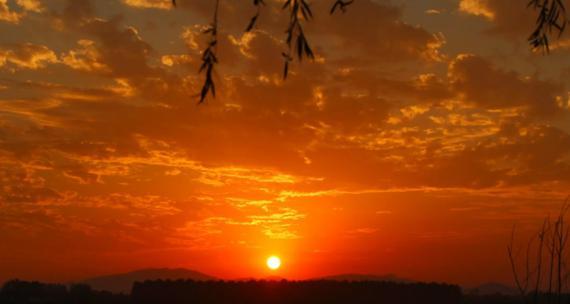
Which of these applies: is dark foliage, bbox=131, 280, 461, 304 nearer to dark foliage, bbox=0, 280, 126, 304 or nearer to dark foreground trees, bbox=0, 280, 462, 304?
dark foreground trees, bbox=0, 280, 462, 304

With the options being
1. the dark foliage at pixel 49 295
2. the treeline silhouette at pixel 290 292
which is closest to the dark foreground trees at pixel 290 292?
the treeline silhouette at pixel 290 292

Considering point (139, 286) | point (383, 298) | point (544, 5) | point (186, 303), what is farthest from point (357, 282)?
point (544, 5)

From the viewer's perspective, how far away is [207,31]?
795 cm

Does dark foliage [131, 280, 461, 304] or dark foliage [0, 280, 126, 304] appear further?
dark foliage [0, 280, 126, 304]

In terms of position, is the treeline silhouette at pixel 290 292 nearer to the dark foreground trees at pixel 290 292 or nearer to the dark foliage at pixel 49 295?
the dark foreground trees at pixel 290 292

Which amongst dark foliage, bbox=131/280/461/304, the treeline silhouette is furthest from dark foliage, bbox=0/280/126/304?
dark foliage, bbox=131/280/461/304

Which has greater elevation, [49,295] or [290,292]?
[290,292]

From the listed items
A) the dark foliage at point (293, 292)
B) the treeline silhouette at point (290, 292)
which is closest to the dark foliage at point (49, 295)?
the treeline silhouette at point (290, 292)

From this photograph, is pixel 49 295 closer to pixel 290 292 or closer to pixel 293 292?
pixel 290 292

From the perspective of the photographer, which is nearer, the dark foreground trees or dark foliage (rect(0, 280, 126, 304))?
the dark foreground trees

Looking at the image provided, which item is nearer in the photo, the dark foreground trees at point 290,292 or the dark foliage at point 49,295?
the dark foreground trees at point 290,292

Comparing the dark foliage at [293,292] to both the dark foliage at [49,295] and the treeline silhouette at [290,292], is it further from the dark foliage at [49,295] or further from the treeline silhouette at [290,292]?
the dark foliage at [49,295]

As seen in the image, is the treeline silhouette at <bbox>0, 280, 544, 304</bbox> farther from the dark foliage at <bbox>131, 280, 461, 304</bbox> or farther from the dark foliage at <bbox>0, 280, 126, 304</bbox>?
the dark foliage at <bbox>0, 280, 126, 304</bbox>

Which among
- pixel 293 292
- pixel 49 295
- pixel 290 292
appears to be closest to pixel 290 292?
pixel 290 292
